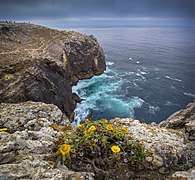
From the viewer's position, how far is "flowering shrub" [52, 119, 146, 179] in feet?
15.3

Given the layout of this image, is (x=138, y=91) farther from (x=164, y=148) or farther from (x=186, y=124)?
(x=164, y=148)

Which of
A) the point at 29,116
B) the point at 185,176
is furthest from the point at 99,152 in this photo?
the point at 29,116

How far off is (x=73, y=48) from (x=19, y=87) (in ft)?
113

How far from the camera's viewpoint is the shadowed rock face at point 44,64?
23.0 metres

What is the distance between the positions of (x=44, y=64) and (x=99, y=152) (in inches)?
1076

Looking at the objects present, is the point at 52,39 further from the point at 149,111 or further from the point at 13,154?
the point at 13,154

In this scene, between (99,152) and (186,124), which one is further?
(186,124)

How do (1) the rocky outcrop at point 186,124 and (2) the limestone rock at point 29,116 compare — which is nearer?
Result: (2) the limestone rock at point 29,116

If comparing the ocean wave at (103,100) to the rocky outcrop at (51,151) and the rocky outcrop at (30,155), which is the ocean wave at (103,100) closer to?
the rocky outcrop at (51,151)

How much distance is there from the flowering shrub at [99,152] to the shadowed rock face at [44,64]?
16829mm

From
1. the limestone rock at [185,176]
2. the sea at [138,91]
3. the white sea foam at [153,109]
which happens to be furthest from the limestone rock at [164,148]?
the white sea foam at [153,109]

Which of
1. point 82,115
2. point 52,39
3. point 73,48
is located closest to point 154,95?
point 82,115

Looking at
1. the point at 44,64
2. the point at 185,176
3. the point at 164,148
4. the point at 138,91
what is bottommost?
the point at 138,91

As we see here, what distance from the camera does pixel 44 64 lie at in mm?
29812
